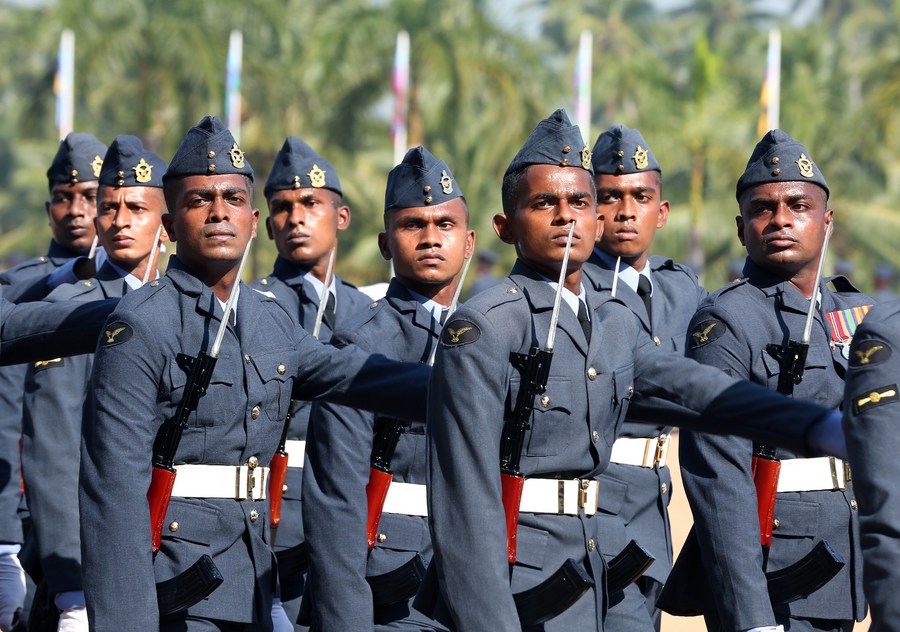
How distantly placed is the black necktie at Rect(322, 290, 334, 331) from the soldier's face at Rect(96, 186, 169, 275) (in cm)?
90

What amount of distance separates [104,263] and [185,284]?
2.32 m

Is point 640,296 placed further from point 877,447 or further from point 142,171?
point 877,447

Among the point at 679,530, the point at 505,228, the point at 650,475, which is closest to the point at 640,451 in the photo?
the point at 650,475

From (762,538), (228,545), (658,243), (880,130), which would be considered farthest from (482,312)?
(658,243)

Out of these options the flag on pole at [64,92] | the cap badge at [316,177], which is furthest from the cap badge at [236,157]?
the flag on pole at [64,92]

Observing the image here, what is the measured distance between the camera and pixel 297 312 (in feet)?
25.2

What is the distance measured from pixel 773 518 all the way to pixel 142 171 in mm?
3211

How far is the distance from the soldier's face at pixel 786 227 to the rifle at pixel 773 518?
251 millimetres

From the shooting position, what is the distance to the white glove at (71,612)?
584 centimetres

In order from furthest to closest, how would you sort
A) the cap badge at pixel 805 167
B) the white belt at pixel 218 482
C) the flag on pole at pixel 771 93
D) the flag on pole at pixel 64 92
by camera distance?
1. the flag on pole at pixel 771 93
2. the flag on pole at pixel 64 92
3. the cap badge at pixel 805 167
4. the white belt at pixel 218 482

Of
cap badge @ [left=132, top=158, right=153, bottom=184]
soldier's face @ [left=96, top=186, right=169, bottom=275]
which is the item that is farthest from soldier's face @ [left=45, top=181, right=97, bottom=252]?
cap badge @ [left=132, top=158, right=153, bottom=184]

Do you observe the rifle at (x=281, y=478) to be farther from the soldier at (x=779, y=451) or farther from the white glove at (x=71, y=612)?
the soldier at (x=779, y=451)

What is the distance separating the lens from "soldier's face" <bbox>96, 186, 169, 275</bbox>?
23.4 feet

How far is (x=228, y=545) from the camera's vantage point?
16.0 ft
